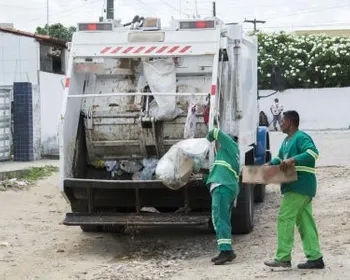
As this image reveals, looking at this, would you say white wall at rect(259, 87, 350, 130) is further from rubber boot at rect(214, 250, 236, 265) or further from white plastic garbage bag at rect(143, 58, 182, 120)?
rubber boot at rect(214, 250, 236, 265)

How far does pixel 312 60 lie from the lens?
3634 cm

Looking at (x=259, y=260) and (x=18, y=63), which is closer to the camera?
(x=259, y=260)

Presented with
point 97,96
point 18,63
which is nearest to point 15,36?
point 18,63

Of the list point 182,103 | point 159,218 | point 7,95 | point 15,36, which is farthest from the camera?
point 15,36

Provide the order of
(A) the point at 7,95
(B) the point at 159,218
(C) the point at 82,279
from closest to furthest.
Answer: (C) the point at 82,279, (B) the point at 159,218, (A) the point at 7,95

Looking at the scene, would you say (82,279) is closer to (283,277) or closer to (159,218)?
(159,218)

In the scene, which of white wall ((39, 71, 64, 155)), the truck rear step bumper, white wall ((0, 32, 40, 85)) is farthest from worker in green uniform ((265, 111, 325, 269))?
white wall ((0, 32, 40, 85))

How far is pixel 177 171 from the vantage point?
770 cm

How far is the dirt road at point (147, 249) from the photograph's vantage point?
6.95m

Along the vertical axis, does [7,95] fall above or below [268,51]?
below

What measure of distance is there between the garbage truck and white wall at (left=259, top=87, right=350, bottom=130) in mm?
26968

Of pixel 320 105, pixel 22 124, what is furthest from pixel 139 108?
pixel 320 105

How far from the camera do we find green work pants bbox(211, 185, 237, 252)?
23.8 ft

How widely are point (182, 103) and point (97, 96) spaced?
3.36 ft
